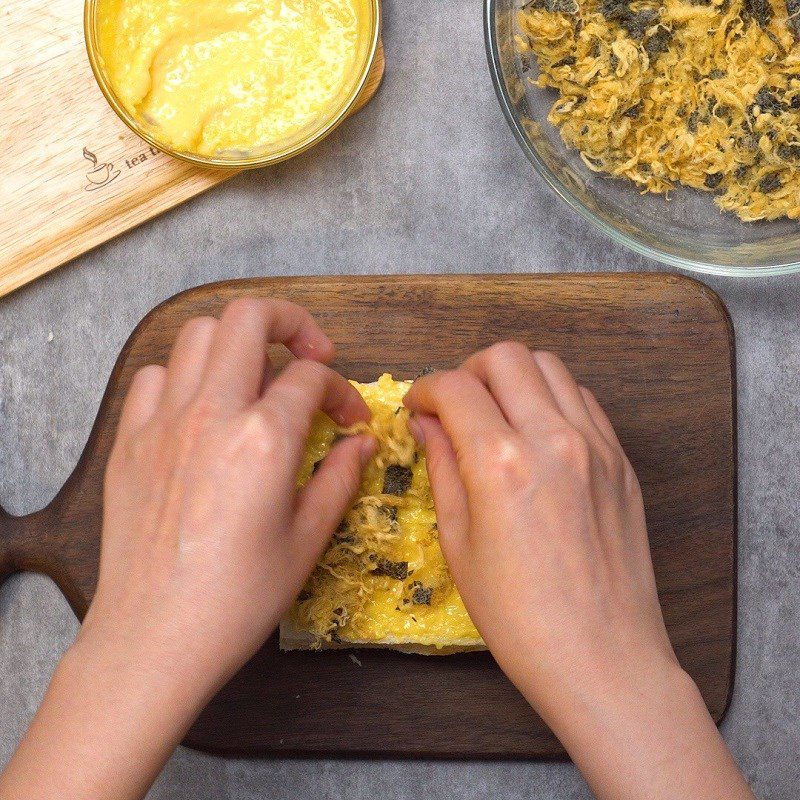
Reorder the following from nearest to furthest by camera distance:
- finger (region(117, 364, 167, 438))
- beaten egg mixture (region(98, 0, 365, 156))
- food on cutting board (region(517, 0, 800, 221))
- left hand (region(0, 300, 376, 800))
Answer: left hand (region(0, 300, 376, 800))
finger (region(117, 364, 167, 438))
food on cutting board (region(517, 0, 800, 221))
beaten egg mixture (region(98, 0, 365, 156))

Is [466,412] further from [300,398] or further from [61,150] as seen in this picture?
[61,150]

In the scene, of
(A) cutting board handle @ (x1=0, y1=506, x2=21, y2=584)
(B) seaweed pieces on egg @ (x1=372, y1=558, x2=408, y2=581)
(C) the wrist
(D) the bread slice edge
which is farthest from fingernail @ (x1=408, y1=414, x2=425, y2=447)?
(A) cutting board handle @ (x1=0, y1=506, x2=21, y2=584)

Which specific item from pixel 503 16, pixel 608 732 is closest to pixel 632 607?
pixel 608 732

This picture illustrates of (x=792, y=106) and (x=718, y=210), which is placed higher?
(x=792, y=106)

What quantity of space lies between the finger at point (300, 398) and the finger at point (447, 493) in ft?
0.66

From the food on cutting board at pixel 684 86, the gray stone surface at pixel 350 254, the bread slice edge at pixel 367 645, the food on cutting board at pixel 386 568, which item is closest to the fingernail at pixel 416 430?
the food on cutting board at pixel 386 568

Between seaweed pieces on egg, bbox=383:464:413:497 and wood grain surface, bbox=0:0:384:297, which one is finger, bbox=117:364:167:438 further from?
wood grain surface, bbox=0:0:384:297

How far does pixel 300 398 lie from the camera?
159cm

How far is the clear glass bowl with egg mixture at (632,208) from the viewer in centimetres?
204

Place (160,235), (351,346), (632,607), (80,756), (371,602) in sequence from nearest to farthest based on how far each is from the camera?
(80,756)
(632,607)
(371,602)
(351,346)
(160,235)

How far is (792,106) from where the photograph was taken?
196 cm

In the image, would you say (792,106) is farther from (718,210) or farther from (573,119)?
(573,119)

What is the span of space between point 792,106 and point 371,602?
1.40m

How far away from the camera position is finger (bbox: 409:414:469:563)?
160 centimetres
